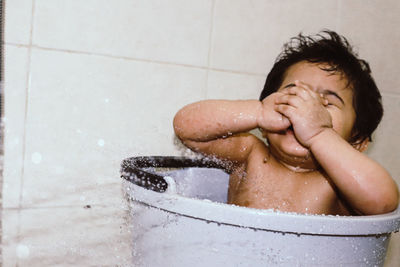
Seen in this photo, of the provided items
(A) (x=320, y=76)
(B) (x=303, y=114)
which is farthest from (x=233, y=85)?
(B) (x=303, y=114)

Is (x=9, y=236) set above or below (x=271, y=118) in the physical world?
below

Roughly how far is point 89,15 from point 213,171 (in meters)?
0.44

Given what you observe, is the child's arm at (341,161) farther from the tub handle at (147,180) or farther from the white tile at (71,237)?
the white tile at (71,237)

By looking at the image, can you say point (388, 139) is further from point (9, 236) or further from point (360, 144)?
point (9, 236)

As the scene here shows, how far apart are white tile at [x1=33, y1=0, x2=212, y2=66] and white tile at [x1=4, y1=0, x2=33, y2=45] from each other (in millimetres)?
16

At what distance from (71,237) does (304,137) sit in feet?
1.95

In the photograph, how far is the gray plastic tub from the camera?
50cm

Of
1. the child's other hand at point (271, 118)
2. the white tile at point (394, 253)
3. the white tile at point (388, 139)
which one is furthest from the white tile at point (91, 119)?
the white tile at point (394, 253)

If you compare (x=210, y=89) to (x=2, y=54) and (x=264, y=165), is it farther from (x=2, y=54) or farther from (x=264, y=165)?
(x=2, y=54)

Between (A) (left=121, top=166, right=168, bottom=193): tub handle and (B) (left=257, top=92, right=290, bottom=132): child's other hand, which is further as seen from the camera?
(B) (left=257, top=92, right=290, bottom=132): child's other hand

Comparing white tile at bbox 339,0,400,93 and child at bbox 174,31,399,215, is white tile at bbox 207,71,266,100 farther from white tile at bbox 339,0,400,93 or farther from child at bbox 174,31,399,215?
white tile at bbox 339,0,400,93

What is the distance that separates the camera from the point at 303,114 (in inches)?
26.9

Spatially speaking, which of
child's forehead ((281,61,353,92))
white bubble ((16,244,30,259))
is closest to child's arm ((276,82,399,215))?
child's forehead ((281,61,353,92))

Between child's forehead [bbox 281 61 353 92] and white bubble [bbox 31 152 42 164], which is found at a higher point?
child's forehead [bbox 281 61 353 92]
